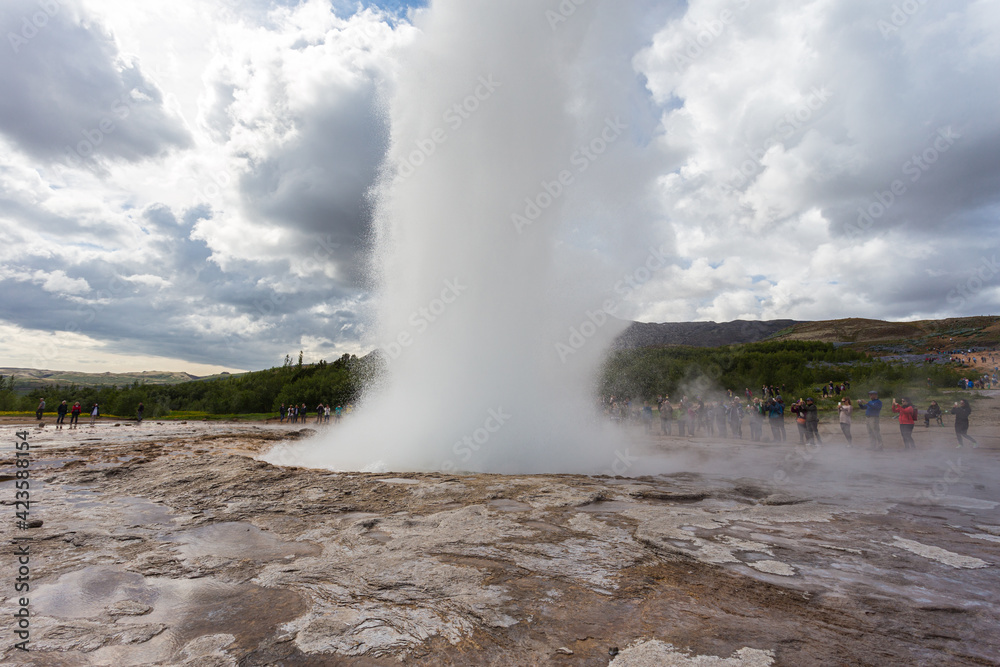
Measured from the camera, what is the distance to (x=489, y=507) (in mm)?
5859

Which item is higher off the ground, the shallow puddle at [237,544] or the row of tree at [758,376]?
the row of tree at [758,376]

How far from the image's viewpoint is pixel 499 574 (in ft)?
12.0

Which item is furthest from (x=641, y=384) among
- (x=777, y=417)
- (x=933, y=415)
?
(x=777, y=417)

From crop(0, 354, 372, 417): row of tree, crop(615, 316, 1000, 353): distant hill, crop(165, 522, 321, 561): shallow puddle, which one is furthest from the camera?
crop(615, 316, 1000, 353): distant hill

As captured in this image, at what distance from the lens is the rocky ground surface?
2604 mm

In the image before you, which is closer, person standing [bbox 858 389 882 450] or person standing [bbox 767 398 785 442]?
person standing [bbox 858 389 882 450]

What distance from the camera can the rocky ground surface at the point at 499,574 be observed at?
2.60 m

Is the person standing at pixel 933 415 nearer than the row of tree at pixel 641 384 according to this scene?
Yes

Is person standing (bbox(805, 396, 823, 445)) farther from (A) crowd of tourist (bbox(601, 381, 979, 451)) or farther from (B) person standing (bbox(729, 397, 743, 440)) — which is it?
(B) person standing (bbox(729, 397, 743, 440))

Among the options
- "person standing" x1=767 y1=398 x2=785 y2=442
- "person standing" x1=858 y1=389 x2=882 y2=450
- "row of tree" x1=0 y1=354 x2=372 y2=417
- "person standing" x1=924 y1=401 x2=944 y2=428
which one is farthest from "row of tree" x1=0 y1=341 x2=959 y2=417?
"person standing" x1=858 y1=389 x2=882 y2=450

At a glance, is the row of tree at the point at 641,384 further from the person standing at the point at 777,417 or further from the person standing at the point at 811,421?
the person standing at the point at 811,421

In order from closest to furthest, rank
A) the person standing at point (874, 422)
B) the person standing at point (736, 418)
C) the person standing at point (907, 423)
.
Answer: the person standing at point (907, 423) < the person standing at point (874, 422) < the person standing at point (736, 418)

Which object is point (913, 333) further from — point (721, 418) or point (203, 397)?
point (203, 397)

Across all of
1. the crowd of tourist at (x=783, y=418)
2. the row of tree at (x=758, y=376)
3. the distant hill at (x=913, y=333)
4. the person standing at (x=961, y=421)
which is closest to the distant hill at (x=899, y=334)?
the distant hill at (x=913, y=333)
